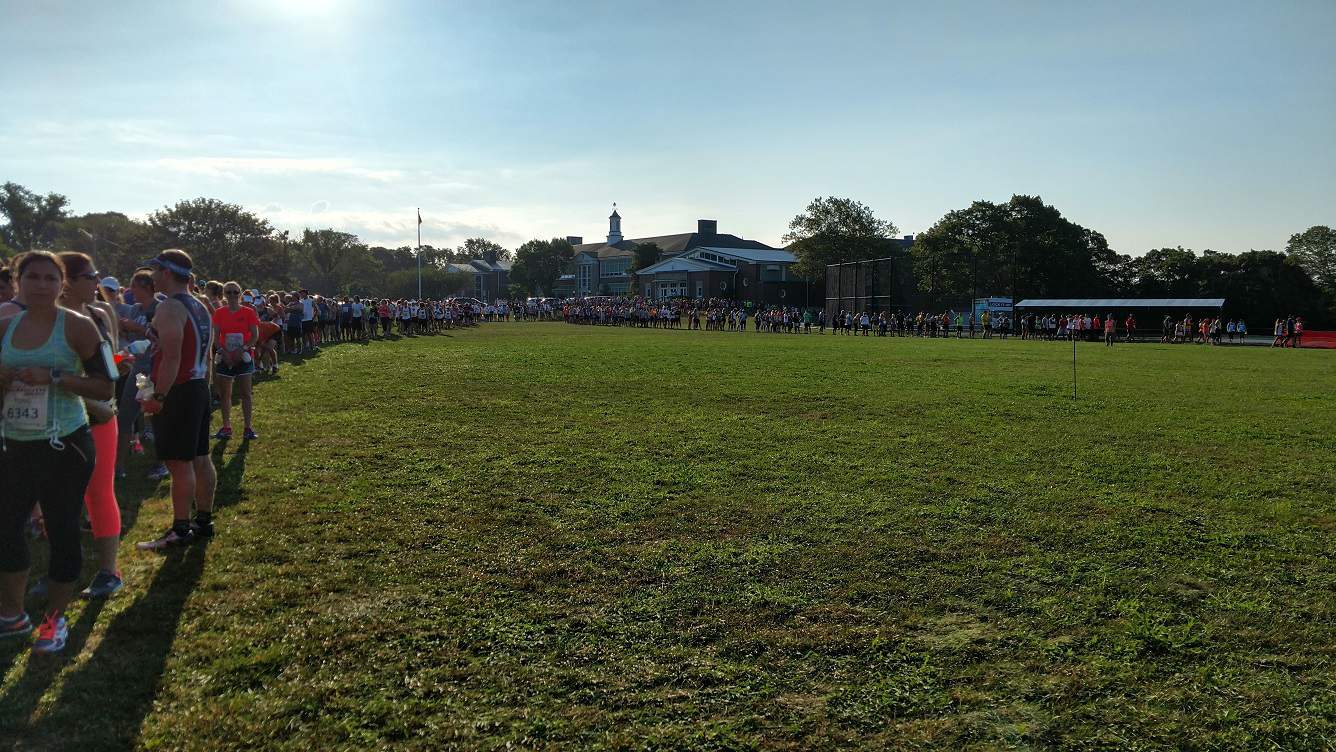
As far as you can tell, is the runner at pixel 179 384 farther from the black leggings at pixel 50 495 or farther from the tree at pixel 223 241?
the tree at pixel 223 241

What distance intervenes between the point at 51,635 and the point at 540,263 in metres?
110

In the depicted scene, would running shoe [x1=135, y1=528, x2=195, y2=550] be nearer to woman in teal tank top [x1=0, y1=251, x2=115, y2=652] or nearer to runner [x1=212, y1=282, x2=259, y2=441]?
woman in teal tank top [x1=0, y1=251, x2=115, y2=652]

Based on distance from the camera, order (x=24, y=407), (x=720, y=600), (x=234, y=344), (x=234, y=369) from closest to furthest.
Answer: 1. (x=24, y=407)
2. (x=720, y=600)
3. (x=234, y=344)
4. (x=234, y=369)

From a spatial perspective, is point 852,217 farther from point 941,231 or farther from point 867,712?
point 867,712

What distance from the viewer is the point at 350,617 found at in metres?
4.44

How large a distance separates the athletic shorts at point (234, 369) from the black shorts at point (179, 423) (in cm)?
390

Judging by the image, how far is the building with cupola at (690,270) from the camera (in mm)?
88188

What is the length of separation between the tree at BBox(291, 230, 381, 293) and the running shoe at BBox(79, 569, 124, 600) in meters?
99.3

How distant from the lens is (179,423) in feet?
17.4

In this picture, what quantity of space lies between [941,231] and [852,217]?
19061 mm

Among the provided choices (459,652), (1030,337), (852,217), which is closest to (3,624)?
(459,652)

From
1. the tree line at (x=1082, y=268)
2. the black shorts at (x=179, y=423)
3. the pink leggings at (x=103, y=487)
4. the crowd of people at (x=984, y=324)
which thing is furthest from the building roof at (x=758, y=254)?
the pink leggings at (x=103, y=487)

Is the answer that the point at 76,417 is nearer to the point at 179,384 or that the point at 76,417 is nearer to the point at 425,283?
the point at 179,384

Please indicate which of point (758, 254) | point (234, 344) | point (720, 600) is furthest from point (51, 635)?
point (758, 254)
